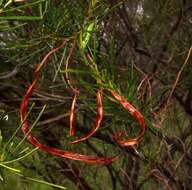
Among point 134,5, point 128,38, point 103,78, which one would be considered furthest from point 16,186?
point 103,78

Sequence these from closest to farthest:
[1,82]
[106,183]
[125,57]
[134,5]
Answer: [1,82]
[125,57]
[134,5]
[106,183]

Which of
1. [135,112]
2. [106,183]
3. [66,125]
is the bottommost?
[106,183]

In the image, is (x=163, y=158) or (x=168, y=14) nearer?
(x=168, y=14)

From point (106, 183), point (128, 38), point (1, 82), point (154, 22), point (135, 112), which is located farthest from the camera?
point (106, 183)

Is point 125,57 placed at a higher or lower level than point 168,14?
lower

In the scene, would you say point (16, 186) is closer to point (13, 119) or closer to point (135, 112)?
point (13, 119)

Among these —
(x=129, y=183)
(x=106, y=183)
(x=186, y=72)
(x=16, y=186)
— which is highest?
(x=186, y=72)

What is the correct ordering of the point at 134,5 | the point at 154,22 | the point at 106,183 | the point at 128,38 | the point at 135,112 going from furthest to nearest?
the point at 106,183
the point at 134,5
the point at 154,22
the point at 128,38
the point at 135,112

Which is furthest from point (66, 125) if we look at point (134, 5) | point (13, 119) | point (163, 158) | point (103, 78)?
point (103, 78)

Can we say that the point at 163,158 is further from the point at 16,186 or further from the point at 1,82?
the point at 16,186
